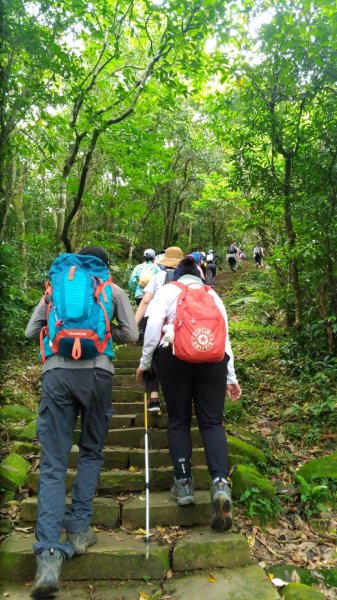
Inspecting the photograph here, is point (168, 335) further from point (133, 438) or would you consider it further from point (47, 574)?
point (133, 438)

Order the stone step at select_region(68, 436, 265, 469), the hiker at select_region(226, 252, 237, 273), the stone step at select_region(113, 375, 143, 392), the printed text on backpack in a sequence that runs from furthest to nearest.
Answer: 1. the hiker at select_region(226, 252, 237, 273)
2. the printed text on backpack
3. the stone step at select_region(113, 375, 143, 392)
4. the stone step at select_region(68, 436, 265, 469)

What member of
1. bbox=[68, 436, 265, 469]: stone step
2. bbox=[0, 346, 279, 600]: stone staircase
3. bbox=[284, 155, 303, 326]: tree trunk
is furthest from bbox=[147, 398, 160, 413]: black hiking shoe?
bbox=[284, 155, 303, 326]: tree trunk

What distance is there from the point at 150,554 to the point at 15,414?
361 cm

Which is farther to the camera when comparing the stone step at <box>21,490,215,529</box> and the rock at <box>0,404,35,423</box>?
the rock at <box>0,404,35,423</box>

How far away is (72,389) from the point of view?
3049 millimetres

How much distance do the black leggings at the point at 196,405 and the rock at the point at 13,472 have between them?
172 centimetres

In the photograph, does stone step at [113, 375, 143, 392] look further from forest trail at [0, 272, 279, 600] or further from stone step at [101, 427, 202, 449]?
forest trail at [0, 272, 279, 600]

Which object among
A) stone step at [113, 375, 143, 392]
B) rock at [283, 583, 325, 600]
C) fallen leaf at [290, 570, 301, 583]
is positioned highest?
stone step at [113, 375, 143, 392]

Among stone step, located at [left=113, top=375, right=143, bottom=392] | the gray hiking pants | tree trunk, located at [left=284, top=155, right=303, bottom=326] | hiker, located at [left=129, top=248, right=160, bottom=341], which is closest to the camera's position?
the gray hiking pants

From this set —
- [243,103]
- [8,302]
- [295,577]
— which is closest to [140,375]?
[295,577]

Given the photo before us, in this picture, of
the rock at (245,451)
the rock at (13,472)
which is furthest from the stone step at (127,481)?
the rock at (245,451)

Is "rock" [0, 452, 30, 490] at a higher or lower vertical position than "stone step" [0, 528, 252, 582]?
higher

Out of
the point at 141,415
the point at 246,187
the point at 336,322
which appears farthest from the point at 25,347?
the point at 336,322

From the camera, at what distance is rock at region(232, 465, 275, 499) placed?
165 inches
